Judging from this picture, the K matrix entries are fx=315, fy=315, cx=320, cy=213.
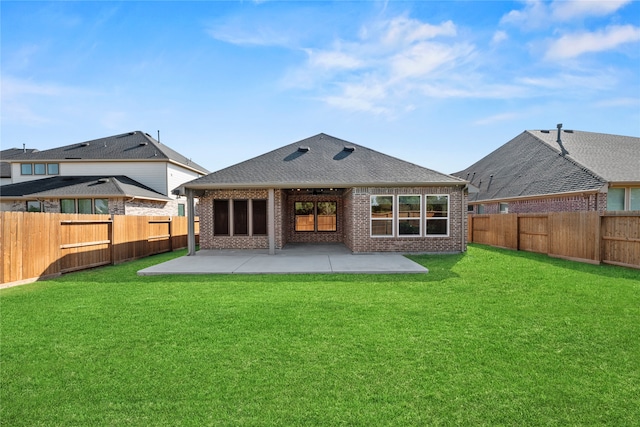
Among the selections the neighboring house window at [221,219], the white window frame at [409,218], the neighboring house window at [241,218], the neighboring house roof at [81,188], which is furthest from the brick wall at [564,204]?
the neighboring house roof at [81,188]

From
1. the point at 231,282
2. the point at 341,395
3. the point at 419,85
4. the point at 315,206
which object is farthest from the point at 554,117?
the point at 341,395

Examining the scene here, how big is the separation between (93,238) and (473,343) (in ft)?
38.5

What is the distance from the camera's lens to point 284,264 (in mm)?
10336

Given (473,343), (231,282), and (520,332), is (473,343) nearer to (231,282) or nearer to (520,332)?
(520,332)

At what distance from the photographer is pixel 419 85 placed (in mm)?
12719

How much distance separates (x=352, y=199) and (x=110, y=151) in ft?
67.1

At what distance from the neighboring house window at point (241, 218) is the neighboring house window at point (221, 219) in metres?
0.36

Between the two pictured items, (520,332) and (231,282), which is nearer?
(520,332)

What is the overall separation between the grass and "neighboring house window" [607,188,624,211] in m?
9.75

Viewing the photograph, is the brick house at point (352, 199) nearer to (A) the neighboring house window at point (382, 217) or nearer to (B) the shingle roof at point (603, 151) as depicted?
(A) the neighboring house window at point (382, 217)

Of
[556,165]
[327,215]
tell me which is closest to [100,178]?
[327,215]

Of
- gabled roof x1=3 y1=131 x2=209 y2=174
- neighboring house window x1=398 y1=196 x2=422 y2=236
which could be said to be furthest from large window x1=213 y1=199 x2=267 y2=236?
gabled roof x1=3 y1=131 x2=209 y2=174

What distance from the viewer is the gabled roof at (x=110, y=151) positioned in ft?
75.2

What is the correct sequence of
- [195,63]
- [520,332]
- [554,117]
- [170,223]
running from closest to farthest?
[520,332]
[195,63]
[170,223]
[554,117]
